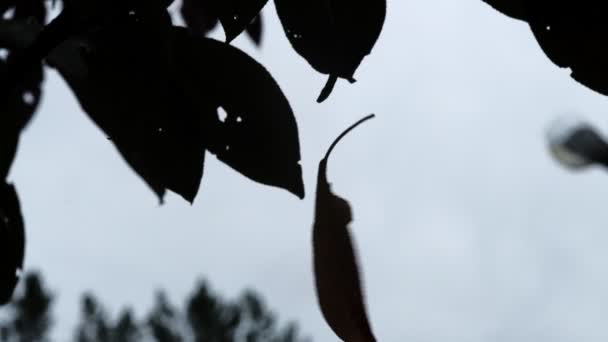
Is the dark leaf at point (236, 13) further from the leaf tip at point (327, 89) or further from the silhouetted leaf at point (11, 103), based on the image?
the silhouetted leaf at point (11, 103)

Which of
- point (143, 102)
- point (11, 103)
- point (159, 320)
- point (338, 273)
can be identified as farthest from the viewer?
point (159, 320)

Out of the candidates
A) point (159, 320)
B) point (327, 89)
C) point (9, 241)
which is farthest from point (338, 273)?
point (159, 320)

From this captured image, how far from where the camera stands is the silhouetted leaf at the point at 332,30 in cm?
60

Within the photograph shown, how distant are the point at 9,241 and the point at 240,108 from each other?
0.24 m

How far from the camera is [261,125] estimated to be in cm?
67

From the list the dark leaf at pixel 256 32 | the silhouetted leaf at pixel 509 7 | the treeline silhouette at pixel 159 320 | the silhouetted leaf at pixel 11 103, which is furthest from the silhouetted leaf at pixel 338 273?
the treeline silhouette at pixel 159 320

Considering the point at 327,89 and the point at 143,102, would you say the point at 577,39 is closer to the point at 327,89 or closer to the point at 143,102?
the point at 327,89

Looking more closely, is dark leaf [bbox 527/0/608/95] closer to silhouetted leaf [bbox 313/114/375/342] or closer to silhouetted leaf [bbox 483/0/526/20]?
silhouetted leaf [bbox 483/0/526/20]

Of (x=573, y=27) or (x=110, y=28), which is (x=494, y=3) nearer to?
(x=573, y=27)

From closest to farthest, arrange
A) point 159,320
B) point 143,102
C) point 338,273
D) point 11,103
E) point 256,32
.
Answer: point 338,273
point 143,102
point 11,103
point 256,32
point 159,320

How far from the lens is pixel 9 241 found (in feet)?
2.39

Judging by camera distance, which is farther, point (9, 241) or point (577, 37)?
point (9, 241)

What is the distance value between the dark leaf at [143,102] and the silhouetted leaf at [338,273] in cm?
15

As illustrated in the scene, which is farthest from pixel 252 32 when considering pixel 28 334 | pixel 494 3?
pixel 28 334
